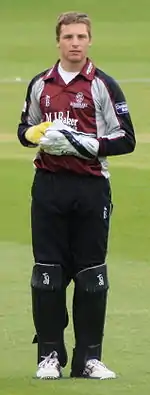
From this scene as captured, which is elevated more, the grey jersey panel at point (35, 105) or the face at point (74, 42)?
the face at point (74, 42)

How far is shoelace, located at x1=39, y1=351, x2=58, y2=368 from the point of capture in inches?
249

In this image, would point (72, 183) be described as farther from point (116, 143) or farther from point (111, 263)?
point (111, 263)

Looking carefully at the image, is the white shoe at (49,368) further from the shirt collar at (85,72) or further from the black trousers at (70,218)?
the shirt collar at (85,72)

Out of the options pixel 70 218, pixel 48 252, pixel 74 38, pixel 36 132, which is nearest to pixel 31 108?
pixel 36 132

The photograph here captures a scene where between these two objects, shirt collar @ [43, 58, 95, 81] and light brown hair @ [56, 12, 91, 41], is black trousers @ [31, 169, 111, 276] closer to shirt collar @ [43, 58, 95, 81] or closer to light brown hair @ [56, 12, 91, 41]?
shirt collar @ [43, 58, 95, 81]

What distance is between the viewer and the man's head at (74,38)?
6.14 meters

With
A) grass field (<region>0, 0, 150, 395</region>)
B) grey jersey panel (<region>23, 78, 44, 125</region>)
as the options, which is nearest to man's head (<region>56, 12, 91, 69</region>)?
grey jersey panel (<region>23, 78, 44, 125</region>)

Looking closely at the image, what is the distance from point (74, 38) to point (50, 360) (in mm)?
1542

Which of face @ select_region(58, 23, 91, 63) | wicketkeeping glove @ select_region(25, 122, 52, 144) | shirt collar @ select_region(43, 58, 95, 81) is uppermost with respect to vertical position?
face @ select_region(58, 23, 91, 63)

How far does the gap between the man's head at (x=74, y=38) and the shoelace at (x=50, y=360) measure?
141cm

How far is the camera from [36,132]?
20.2 ft

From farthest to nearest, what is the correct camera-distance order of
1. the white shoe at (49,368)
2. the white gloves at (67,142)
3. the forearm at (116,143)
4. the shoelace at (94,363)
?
the shoelace at (94,363) → the white shoe at (49,368) → the forearm at (116,143) → the white gloves at (67,142)

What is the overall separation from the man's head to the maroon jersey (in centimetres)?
7

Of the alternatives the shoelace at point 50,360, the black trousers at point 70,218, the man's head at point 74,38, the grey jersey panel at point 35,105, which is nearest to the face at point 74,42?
the man's head at point 74,38
